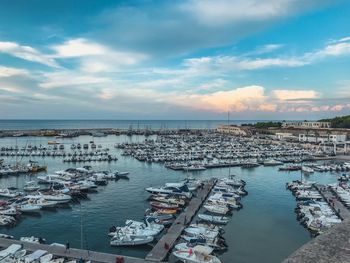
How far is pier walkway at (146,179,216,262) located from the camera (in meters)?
25.0

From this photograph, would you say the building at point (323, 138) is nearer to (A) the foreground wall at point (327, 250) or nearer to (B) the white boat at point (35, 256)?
(B) the white boat at point (35, 256)

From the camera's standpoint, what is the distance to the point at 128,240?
27672 mm

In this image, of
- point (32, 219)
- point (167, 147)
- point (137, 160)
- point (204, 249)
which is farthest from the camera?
point (167, 147)

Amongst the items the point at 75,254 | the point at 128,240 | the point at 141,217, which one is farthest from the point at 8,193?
the point at 75,254

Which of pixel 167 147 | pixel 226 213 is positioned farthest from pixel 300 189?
pixel 167 147

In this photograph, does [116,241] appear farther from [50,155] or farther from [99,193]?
[50,155]

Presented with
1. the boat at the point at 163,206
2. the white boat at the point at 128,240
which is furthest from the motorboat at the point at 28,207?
the white boat at the point at 128,240

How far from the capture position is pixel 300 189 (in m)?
45.5

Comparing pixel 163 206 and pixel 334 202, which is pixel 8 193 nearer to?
pixel 163 206

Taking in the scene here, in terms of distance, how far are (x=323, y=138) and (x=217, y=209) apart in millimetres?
68636

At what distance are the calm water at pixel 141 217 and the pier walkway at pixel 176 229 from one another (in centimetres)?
161

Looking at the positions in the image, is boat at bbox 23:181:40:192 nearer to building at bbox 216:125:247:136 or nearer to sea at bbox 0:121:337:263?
sea at bbox 0:121:337:263

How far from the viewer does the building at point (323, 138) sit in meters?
92.6

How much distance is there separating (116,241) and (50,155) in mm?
58226
